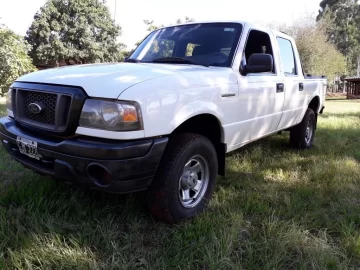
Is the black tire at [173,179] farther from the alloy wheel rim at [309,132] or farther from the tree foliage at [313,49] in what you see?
the tree foliage at [313,49]

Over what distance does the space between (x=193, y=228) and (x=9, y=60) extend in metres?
9.51

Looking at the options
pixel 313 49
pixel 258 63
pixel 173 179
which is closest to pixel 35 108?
pixel 173 179

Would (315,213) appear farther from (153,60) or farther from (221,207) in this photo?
(153,60)

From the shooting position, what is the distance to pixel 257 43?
13.0 feet

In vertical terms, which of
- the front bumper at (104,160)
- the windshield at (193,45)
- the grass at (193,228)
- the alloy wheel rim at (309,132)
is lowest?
the grass at (193,228)

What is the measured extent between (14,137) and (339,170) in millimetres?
3640

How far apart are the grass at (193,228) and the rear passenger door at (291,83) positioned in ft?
3.37

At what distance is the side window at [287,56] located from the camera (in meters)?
4.40

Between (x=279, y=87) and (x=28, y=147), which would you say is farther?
(x=279, y=87)

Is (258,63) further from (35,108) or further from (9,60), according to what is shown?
(9,60)

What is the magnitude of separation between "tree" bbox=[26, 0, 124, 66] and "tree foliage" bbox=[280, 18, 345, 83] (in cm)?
2010

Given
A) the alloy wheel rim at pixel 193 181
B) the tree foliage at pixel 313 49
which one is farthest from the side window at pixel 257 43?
the tree foliage at pixel 313 49

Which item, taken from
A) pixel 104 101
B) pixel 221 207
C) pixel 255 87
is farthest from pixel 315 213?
pixel 104 101

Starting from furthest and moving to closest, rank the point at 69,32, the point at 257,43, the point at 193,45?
the point at 69,32
the point at 257,43
the point at 193,45
